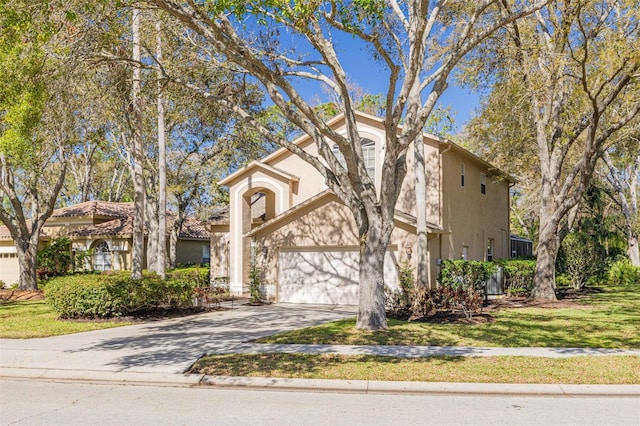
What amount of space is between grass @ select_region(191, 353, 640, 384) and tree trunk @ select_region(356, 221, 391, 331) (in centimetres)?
279

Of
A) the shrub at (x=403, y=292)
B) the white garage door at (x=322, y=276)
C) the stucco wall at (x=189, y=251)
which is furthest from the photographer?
the stucco wall at (x=189, y=251)

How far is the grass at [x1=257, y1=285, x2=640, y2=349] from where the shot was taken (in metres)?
11.7

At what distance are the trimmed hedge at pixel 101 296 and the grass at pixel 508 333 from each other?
227 inches

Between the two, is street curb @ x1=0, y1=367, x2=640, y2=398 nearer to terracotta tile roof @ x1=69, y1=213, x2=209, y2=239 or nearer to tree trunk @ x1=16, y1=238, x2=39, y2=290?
tree trunk @ x1=16, y1=238, x2=39, y2=290

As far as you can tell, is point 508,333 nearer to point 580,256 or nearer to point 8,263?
point 580,256

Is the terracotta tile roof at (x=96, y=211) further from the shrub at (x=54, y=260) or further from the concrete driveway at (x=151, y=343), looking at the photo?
the concrete driveway at (x=151, y=343)

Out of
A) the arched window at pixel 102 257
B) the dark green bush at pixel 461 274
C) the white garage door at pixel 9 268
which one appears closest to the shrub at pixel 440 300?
the dark green bush at pixel 461 274

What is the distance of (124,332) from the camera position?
547 inches

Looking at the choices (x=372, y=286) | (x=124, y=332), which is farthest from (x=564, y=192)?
(x=124, y=332)

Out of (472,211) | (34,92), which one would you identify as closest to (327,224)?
(472,211)

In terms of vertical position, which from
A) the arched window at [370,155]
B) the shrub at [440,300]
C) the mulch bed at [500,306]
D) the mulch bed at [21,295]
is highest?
the arched window at [370,155]

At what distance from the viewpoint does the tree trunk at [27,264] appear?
25681 mm

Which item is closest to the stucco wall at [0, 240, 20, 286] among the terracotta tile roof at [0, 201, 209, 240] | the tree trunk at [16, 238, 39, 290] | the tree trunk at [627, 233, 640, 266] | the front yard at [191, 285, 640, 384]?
the terracotta tile roof at [0, 201, 209, 240]

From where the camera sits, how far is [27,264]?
2577cm
